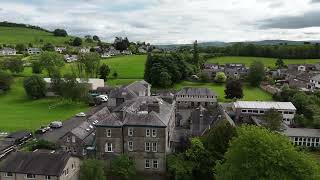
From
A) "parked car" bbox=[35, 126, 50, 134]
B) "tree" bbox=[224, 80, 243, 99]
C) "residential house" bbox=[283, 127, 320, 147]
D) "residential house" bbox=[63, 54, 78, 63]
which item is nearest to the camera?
"residential house" bbox=[283, 127, 320, 147]

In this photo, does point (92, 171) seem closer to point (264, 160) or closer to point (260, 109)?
point (264, 160)

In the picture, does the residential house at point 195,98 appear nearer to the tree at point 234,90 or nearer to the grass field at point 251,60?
the tree at point 234,90

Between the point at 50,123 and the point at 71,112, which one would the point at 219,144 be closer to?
the point at 50,123

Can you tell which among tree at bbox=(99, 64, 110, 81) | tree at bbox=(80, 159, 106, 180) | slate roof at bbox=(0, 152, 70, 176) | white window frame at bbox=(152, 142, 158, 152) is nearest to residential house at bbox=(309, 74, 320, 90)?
tree at bbox=(99, 64, 110, 81)

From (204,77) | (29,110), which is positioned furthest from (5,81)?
(204,77)

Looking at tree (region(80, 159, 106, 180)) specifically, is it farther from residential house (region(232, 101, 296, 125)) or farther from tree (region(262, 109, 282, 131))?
residential house (region(232, 101, 296, 125))

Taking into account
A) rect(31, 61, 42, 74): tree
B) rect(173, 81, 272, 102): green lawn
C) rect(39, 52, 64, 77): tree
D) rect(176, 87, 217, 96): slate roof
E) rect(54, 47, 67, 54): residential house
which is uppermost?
rect(54, 47, 67, 54): residential house

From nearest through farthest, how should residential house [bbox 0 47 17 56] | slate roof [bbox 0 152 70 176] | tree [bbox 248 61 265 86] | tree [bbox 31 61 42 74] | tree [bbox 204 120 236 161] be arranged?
slate roof [bbox 0 152 70 176], tree [bbox 204 120 236 161], tree [bbox 248 61 265 86], tree [bbox 31 61 42 74], residential house [bbox 0 47 17 56]

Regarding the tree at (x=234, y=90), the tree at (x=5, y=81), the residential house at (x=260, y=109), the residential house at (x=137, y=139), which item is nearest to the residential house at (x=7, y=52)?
the tree at (x=5, y=81)
